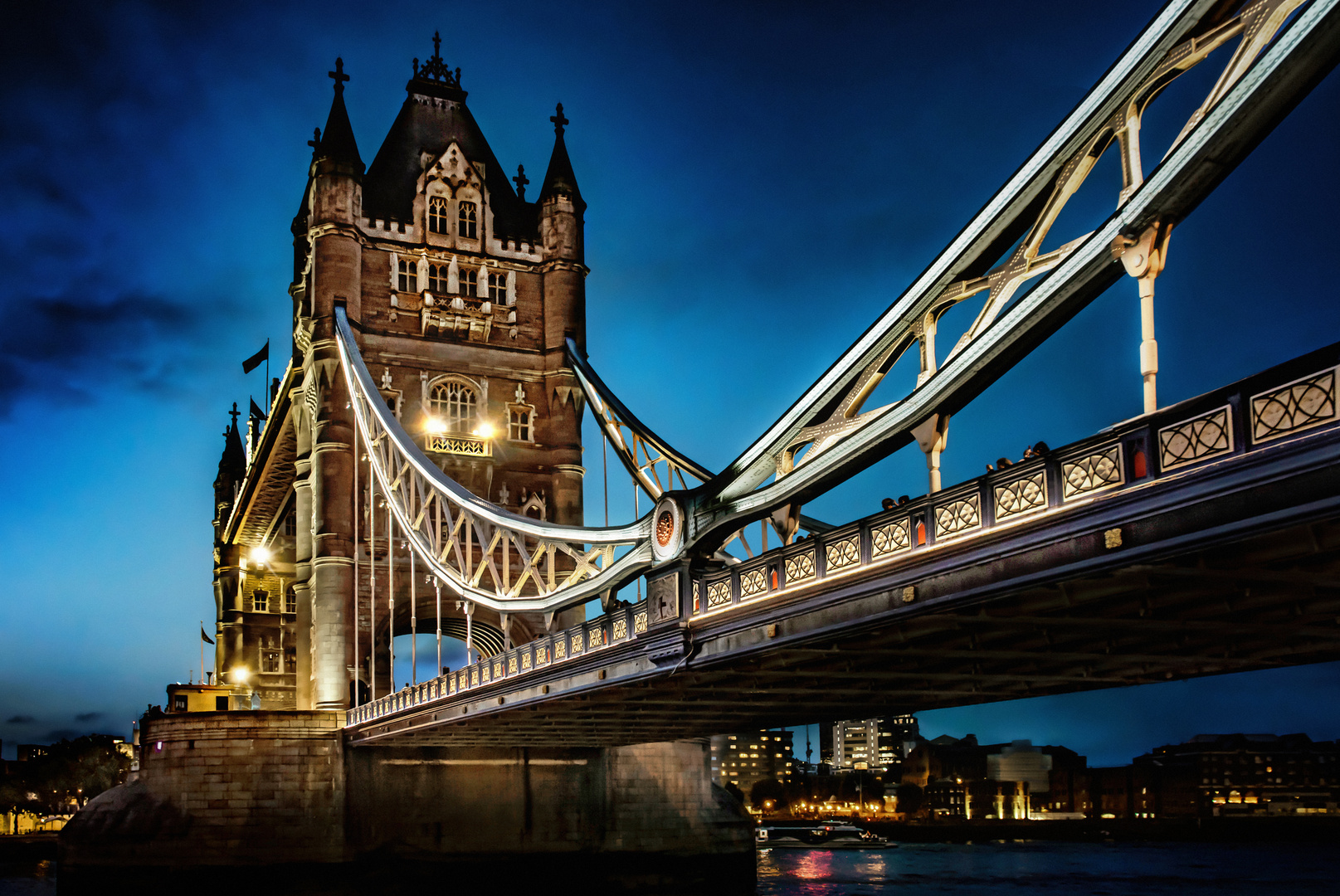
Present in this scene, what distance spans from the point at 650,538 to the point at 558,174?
2818 centimetres

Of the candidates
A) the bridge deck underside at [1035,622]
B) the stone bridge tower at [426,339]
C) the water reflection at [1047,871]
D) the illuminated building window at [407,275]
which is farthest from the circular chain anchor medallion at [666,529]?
the illuminated building window at [407,275]

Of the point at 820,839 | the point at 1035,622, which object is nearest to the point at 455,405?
the point at 1035,622

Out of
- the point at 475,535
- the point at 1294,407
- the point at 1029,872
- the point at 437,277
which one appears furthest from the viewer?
the point at 1029,872

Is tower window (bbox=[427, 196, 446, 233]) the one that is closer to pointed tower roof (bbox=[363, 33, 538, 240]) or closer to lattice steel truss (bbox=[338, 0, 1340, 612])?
pointed tower roof (bbox=[363, 33, 538, 240])

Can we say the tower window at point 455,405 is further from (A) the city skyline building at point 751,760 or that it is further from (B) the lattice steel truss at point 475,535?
(A) the city skyline building at point 751,760

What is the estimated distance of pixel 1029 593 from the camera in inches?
531

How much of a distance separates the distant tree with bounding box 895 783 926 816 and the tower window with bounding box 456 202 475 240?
10849cm

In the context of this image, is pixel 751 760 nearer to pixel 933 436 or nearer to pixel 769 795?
pixel 769 795

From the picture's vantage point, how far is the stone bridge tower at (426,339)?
40906mm

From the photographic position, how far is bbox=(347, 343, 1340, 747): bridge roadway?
34.6ft

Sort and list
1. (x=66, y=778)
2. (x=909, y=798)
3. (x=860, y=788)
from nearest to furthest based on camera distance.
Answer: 1. (x=66, y=778)
2. (x=860, y=788)
3. (x=909, y=798)

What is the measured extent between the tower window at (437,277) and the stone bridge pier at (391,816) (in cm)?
1462

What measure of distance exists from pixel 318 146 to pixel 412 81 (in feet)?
15.5

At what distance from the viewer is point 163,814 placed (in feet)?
114
